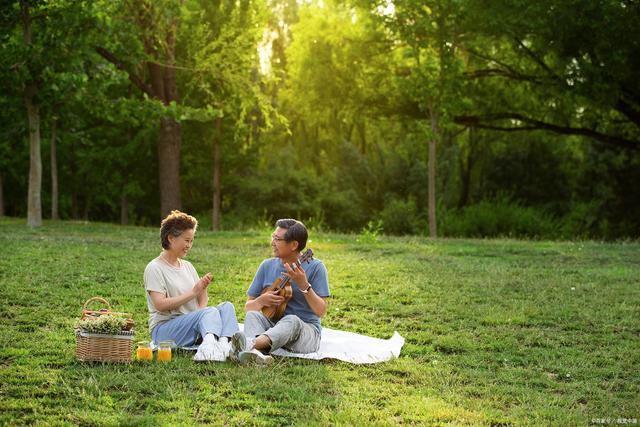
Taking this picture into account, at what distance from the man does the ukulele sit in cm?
4

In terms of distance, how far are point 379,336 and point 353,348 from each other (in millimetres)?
1265

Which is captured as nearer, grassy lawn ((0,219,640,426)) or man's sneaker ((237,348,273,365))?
grassy lawn ((0,219,640,426))

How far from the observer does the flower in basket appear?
23.8ft

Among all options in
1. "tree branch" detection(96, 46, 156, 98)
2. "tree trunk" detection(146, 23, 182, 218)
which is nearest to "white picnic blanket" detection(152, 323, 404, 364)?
"tree branch" detection(96, 46, 156, 98)

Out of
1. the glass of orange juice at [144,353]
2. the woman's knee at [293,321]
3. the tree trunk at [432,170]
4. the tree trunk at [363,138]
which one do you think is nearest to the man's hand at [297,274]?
the woman's knee at [293,321]

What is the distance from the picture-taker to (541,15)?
85.1 feet

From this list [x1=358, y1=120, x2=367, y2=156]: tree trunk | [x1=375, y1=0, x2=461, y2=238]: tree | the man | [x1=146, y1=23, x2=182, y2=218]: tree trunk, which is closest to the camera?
the man

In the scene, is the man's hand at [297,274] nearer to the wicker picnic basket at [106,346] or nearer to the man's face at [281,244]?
the man's face at [281,244]

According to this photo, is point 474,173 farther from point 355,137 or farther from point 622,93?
point 622,93

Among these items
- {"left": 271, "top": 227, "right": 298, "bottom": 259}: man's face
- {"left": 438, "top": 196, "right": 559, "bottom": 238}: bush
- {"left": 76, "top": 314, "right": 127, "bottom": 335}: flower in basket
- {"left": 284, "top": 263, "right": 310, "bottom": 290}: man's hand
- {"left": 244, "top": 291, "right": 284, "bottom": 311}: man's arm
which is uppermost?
{"left": 271, "top": 227, "right": 298, "bottom": 259}: man's face

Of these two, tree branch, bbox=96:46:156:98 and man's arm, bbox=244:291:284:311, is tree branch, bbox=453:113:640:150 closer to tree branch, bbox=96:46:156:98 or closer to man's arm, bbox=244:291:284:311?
tree branch, bbox=96:46:156:98

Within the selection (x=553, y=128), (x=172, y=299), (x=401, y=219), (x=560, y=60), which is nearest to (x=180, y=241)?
(x=172, y=299)

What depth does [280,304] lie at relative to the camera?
8.16m

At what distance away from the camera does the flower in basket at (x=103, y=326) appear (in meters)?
7.26
